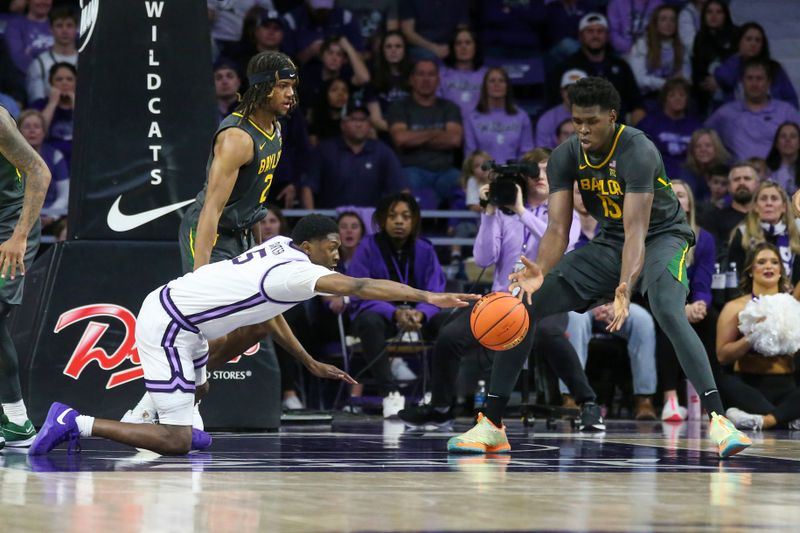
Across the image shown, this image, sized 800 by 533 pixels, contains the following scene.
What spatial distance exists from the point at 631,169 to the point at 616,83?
7.29m

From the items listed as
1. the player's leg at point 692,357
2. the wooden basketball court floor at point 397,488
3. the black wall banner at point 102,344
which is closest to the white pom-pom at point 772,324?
the wooden basketball court floor at point 397,488

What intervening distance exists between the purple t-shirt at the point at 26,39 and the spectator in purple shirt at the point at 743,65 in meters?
6.77

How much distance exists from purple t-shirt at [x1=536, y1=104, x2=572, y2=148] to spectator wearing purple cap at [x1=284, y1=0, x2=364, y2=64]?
6.69 ft

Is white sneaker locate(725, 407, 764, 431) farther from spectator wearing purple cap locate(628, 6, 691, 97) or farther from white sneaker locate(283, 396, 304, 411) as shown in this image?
spectator wearing purple cap locate(628, 6, 691, 97)

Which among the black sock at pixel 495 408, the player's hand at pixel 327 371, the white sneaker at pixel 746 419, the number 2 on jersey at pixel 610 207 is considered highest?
the number 2 on jersey at pixel 610 207

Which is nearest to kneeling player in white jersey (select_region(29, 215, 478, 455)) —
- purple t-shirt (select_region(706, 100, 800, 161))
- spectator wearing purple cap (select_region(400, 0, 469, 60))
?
purple t-shirt (select_region(706, 100, 800, 161))

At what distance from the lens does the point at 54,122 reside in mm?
12422

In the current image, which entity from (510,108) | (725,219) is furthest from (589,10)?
(725,219)

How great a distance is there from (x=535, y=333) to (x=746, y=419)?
6.23ft

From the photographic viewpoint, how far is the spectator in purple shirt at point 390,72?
44.7 ft

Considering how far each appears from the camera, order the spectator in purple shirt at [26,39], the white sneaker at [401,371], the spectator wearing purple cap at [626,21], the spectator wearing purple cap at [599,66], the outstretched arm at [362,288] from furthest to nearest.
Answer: the spectator wearing purple cap at [626,21], the spectator wearing purple cap at [599,66], the spectator in purple shirt at [26,39], the white sneaker at [401,371], the outstretched arm at [362,288]

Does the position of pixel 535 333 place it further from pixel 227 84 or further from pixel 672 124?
pixel 672 124

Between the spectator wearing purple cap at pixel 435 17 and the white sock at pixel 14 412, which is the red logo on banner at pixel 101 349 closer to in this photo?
the white sock at pixel 14 412

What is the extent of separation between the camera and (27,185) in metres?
6.88
